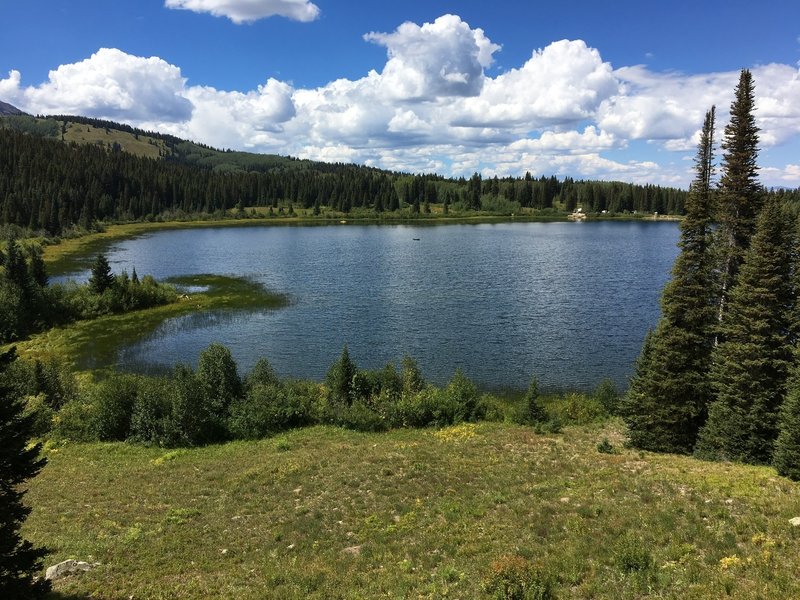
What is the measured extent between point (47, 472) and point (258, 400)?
44.9 feet

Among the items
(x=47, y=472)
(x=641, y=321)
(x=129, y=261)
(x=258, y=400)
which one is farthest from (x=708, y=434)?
(x=129, y=261)

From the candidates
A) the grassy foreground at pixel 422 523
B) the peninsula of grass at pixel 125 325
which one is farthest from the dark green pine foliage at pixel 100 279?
the grassy foreground at pixel 422 523

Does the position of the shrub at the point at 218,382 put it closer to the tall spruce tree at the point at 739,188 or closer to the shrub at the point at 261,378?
the shrub at the point at 261,378

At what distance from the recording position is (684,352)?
103ft

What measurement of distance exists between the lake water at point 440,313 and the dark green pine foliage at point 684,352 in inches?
708

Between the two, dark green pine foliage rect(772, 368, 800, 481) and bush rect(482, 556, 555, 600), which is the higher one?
dark green pine foliage rect(772, 368, 800, 481)

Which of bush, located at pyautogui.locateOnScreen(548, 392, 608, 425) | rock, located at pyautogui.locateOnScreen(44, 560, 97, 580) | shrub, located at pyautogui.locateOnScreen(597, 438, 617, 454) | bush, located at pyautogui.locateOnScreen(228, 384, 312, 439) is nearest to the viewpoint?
rock, located at pyautogui.locateOnScreen(44, 560, 97, 580)

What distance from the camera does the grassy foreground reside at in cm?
1496

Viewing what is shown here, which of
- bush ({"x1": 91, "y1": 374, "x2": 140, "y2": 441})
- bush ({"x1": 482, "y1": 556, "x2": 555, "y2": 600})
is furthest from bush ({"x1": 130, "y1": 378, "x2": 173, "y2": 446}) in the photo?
bush ({"x1": 482, "y1": 556, "x2": 555, "y2": 600})

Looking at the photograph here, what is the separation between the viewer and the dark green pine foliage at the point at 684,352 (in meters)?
31.0

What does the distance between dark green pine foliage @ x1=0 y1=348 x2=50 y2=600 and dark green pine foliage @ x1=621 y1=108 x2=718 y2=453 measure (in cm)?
3000

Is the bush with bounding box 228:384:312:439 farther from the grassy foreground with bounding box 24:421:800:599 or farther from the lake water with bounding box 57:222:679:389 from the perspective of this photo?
the lake water with bounding box 57:222:679:389

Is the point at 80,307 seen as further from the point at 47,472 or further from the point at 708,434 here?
the point at 708,434

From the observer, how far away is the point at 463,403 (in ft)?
131
